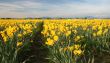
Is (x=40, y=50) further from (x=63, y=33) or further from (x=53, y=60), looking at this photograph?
(x=53, y=60)

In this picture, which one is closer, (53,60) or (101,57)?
(53,60)

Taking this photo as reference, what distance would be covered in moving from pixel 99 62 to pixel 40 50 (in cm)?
332

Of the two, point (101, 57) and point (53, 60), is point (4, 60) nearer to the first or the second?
point (53, 60)

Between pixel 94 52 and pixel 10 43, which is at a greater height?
pixel 10 43

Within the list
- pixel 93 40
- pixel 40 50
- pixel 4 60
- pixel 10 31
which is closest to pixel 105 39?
pixel 93 40

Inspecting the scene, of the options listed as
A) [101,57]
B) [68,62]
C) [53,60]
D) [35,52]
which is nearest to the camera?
[68,62]

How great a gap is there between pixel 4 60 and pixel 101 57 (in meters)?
3.89

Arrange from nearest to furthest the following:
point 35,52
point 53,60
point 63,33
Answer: point 53,60, point 63,33, point 35,52

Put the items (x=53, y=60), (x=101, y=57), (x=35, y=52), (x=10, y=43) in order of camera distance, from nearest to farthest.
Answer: (x=53, y=60)
(x=10, y=43)
(x=101, y=57)
(x=35, y=52)

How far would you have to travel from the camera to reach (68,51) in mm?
6730

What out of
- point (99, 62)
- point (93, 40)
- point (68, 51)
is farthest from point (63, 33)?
point (68, 51)

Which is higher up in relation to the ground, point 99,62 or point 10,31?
point 10,31

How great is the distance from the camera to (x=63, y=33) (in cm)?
978

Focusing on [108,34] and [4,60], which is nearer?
[4,60]
